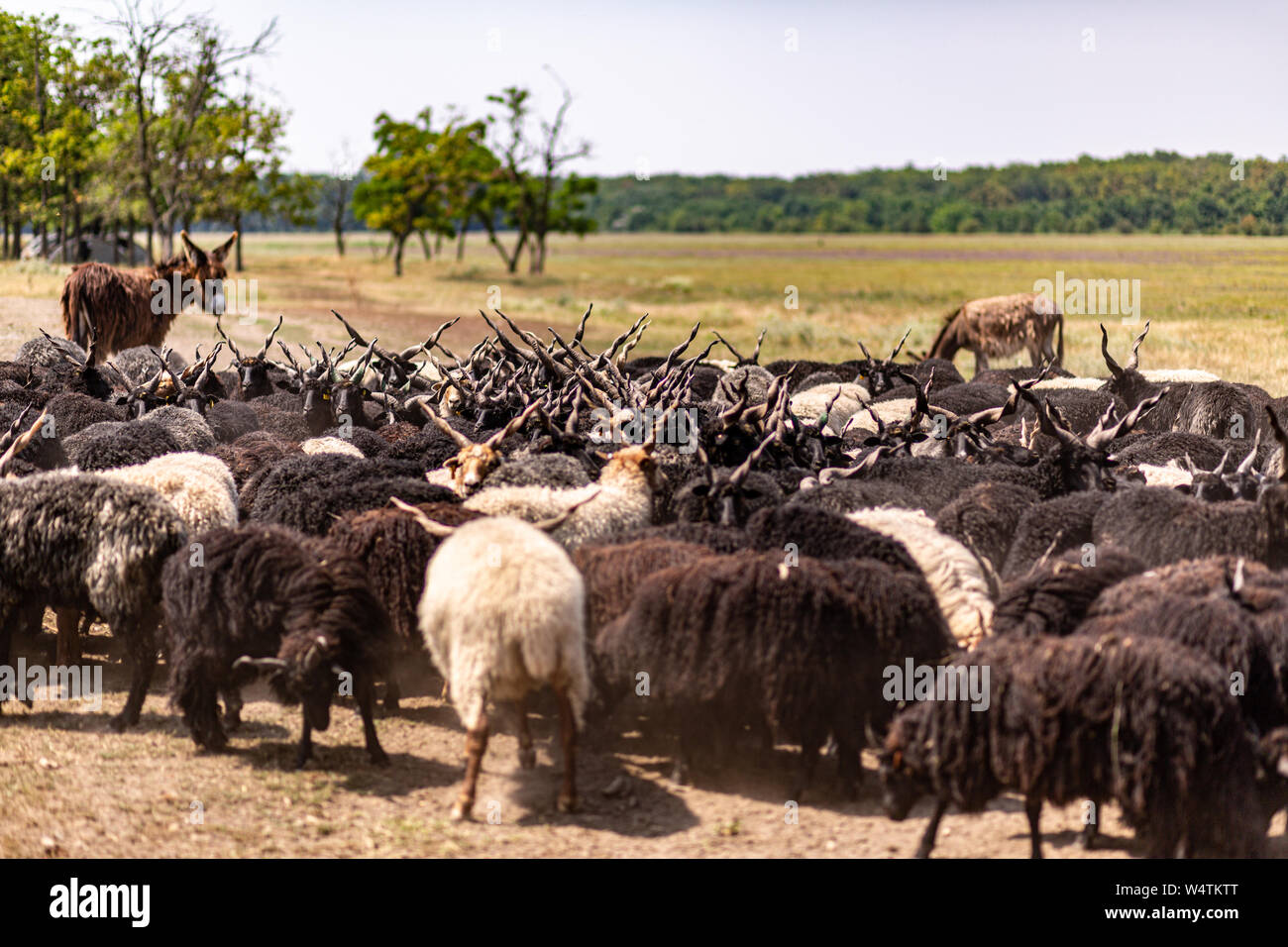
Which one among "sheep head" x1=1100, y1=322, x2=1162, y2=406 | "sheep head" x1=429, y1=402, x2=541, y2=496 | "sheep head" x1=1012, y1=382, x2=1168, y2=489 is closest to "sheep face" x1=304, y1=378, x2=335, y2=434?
"sheep head" x1=429, y1=402, x2=541, y2=496

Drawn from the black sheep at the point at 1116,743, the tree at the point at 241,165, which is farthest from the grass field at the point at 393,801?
the tree at the point at 241,165

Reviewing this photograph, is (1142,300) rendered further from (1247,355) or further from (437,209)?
(437,209)

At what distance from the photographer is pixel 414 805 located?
20.2 feet

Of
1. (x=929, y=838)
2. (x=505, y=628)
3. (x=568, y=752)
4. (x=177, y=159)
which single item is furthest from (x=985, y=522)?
(x=177, y=159)

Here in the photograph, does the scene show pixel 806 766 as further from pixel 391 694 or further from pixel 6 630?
pixel 6 630

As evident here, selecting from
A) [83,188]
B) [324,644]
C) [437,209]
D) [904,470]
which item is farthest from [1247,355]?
[437,209]

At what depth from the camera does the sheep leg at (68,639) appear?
26.6 ft

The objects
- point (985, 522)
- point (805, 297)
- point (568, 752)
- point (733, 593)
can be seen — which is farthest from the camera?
point (805, 297)

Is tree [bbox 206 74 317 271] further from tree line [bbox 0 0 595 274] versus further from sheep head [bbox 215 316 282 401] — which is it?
sheep head [bbox 215 316 282 401]

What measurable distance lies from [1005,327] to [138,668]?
18.8 metres

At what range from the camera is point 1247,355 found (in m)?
22.6

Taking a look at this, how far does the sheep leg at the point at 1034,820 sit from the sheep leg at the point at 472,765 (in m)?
2.45

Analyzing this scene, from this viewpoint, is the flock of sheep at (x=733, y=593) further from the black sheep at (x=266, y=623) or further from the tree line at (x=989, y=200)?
the tree line at (x=989, y=200)

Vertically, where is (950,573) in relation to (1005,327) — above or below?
below
